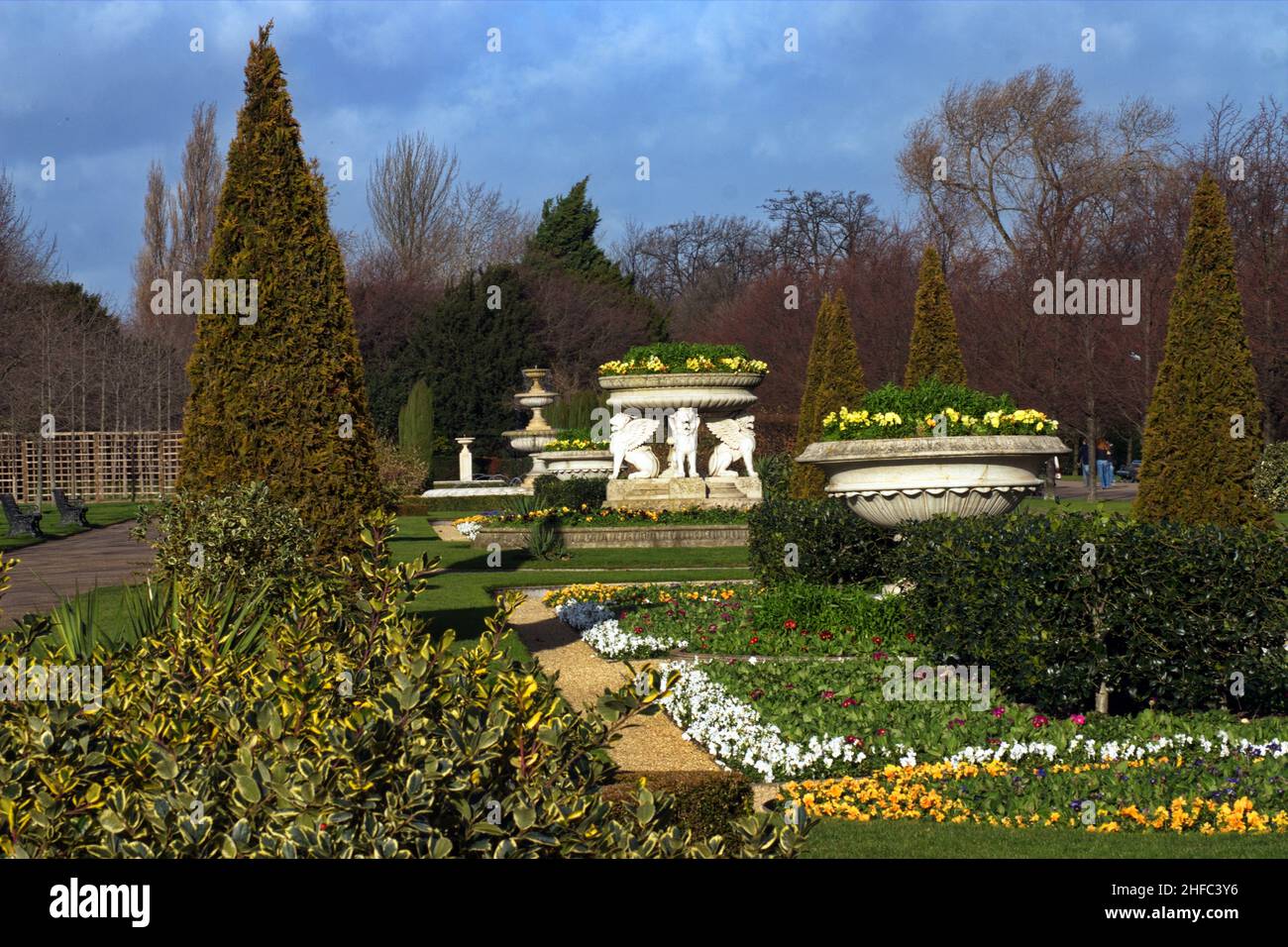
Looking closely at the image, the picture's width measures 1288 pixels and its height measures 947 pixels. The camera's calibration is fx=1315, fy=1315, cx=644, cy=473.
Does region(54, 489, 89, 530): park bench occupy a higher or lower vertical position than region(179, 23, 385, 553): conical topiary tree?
lower

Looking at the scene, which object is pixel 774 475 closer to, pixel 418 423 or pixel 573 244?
pixel 418 423

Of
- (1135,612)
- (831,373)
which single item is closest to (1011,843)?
(1135,612)

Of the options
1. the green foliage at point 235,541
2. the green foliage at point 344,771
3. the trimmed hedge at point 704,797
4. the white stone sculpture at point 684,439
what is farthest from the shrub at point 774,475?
the green foliage at point 344,771

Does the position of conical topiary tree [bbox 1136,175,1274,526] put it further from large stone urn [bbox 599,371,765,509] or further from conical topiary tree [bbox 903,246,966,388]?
large stone urn [bbox 599,371,765,509]

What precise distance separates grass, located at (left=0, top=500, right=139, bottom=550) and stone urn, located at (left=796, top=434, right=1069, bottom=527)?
351 inches

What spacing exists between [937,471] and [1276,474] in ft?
56.0

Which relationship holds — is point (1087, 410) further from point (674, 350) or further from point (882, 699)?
point (882, 699)

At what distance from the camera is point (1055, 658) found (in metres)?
7.58

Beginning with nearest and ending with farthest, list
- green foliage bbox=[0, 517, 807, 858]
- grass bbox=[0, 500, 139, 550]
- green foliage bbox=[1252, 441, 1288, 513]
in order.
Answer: green foliage bbox=[0, 517, 807, 858], grass bbox=[0, 500, 139, 550], green foliage bbox=[1252, 441, 1288, 513]

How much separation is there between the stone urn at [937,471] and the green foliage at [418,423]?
1136 inches

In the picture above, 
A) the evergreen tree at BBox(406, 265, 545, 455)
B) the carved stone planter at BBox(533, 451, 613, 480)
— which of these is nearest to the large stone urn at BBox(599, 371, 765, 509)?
the carved stone planter at BBox(533, 451, 613, 480)

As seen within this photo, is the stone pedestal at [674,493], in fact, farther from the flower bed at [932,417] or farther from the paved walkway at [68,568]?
the flower bed at [932,417]

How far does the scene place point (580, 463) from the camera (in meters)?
28.1

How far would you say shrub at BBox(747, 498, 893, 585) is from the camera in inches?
469
